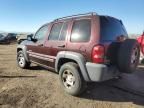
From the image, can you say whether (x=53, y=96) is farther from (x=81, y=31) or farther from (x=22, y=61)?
(x=22, y=61)

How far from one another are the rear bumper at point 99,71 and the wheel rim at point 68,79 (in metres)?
0.69

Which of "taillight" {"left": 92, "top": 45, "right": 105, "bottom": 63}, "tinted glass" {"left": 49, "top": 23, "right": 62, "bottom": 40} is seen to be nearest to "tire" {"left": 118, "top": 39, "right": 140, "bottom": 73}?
"taillight" {"left": 92, "top": 45, "right": 105, "bottom": 63}

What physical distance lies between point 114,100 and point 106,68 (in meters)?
1.01

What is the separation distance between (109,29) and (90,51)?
78 cm

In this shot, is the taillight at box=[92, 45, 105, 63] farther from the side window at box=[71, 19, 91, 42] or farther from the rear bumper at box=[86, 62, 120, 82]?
the side window at box=[71, 19, 91, 42]

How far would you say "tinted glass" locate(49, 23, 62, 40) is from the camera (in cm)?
587

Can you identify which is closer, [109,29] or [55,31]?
[109,29]

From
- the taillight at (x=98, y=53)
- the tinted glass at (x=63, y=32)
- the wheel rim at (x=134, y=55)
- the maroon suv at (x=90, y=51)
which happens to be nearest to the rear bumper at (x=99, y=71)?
the maroon suv at (x=90, y=51)

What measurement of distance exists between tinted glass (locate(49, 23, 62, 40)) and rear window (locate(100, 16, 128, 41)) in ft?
5.21

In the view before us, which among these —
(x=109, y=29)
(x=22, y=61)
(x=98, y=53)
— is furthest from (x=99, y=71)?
(x=22, y=61)

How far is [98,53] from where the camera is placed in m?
4.44

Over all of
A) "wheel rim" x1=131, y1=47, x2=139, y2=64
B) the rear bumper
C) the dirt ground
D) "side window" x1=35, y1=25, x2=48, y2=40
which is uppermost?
"side window" x1=35, y1=25, x2=48, y2=40

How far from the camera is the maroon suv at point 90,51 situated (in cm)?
451

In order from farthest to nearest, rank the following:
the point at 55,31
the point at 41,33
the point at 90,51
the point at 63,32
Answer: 1. the point at 41,33
2. the point at 55,31
3. the point at 63,32
4. the point at 90,51
